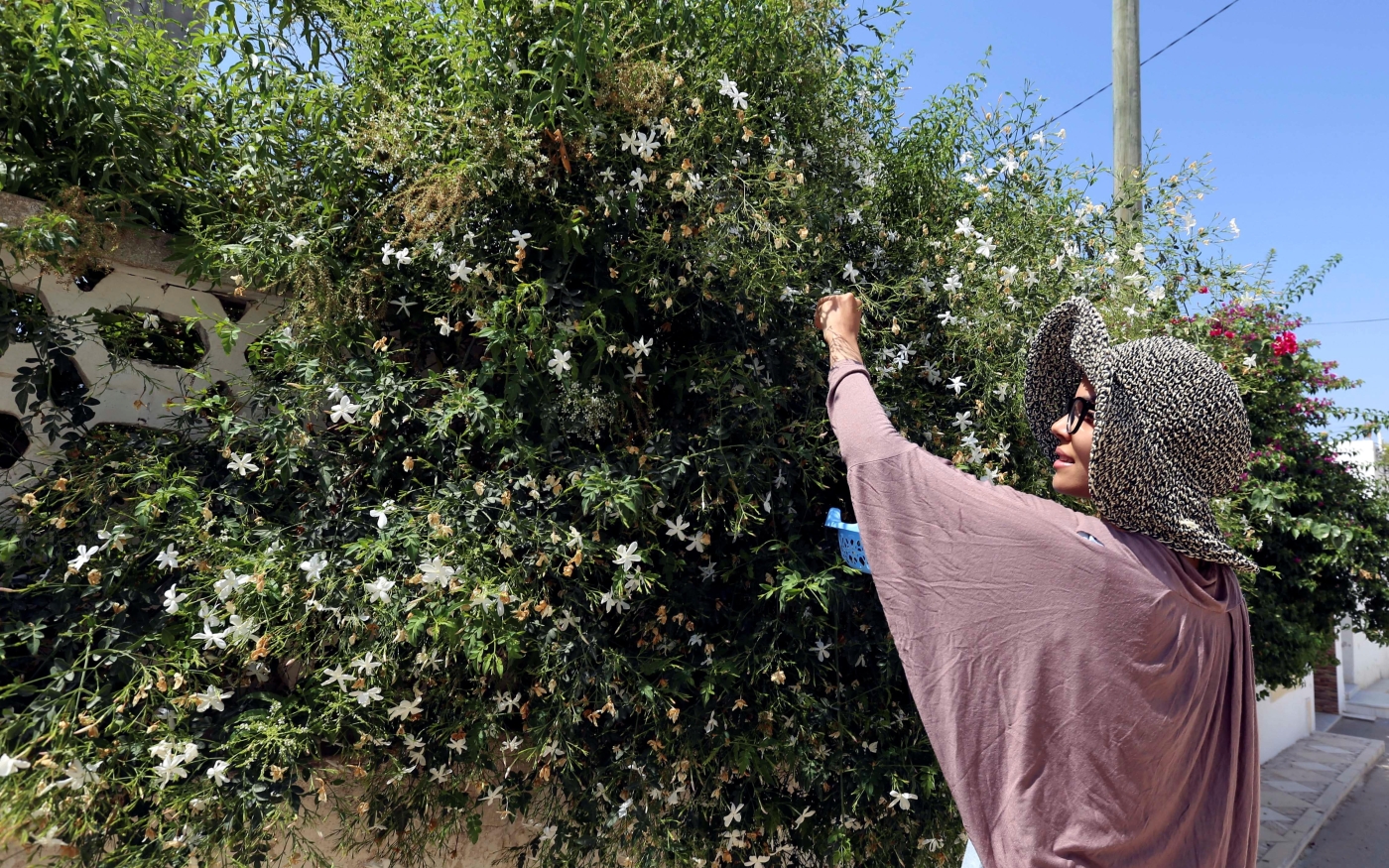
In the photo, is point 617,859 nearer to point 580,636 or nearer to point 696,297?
point 580,636

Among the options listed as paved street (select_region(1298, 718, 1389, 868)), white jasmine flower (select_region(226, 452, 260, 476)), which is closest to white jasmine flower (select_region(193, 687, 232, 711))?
white jasmine flower (select_region(226, 452, 260, 476))

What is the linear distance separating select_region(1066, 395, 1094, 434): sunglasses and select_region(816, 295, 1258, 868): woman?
11 mm

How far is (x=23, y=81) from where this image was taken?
174cm

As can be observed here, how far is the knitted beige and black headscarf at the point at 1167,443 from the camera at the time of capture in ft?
4.71

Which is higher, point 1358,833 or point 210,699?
point 210,699

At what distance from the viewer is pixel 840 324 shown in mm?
1806

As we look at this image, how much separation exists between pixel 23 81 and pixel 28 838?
4.93 ft

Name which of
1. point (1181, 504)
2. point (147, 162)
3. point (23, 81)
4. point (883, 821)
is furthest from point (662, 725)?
point (23, 81)

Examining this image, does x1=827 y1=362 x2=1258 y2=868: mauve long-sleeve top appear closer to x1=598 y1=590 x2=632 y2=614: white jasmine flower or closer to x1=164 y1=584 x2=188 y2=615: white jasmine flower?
x1=598 y1=590 x2=632 y2=614: white jasmine flower

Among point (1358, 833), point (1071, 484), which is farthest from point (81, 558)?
point (1358, 833)

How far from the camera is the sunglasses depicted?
1.62 m

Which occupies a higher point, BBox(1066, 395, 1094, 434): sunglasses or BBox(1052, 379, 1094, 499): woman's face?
BBox(1066, 395, 1094, 434): sunglasses

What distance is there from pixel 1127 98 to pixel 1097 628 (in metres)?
4.92

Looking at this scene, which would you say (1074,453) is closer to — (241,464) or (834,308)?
(834,308)
